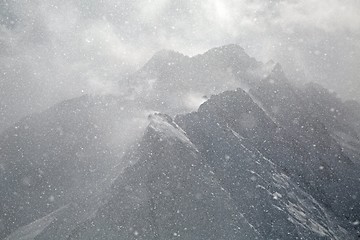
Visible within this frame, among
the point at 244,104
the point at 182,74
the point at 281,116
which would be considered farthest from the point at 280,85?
the point at 182,74

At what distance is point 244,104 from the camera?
84812 mm

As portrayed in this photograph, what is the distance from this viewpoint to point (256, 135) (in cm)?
7869

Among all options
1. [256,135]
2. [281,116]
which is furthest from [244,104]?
[281,116]

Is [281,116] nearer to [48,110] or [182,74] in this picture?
[182,74]

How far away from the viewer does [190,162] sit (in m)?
58.2

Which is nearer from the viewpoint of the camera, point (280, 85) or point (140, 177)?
point (140, 177)

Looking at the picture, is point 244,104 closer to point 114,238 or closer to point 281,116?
point 281,116

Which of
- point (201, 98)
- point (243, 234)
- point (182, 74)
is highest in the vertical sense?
point (182, 74)

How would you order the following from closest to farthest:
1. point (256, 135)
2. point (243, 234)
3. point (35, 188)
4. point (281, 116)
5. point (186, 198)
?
point (243, 234) < point (186, 198) < point (256, 135) < point (281, 116) < point (35, 188)

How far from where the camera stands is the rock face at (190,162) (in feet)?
163

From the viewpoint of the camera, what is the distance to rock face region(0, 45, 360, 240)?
49.7 m

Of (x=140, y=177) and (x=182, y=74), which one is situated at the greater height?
(x=182, y=74)

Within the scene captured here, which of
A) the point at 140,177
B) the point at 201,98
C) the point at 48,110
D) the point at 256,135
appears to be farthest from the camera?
the point at 48,110

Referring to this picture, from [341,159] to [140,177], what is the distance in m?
66.2
